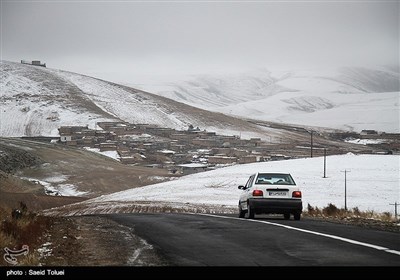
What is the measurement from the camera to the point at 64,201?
70.7 meters

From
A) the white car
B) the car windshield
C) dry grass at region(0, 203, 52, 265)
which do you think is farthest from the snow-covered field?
dry grass at region(0, 203, 52, 265)

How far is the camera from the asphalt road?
432 inches

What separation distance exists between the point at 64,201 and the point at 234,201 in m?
20.8

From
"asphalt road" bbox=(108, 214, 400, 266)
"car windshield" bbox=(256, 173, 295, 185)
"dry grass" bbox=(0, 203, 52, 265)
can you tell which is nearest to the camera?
"asphalt road" bbox=(108, 214, 400, 266)

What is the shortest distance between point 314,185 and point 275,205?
5014 cm

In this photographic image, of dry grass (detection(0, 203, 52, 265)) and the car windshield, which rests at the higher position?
the car windshield

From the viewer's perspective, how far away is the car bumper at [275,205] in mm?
22547

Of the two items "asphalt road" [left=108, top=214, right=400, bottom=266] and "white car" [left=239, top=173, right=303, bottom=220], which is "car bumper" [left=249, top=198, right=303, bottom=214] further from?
"asphalt road" [left=108, top=214, right=400, bottom=266]

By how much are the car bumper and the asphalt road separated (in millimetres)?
4022

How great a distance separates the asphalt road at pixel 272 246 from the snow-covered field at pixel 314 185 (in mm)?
38496

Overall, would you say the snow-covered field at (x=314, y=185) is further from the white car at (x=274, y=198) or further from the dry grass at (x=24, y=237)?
the dry grass at (x=24, y=237)

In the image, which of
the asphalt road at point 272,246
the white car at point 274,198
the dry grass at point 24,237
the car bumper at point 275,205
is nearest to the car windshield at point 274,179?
the white car at point 274,198
